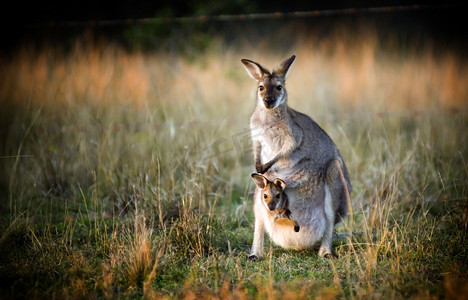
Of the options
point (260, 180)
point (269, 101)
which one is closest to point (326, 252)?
point (260, 180)

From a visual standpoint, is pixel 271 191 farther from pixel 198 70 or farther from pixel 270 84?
pixel 198 70

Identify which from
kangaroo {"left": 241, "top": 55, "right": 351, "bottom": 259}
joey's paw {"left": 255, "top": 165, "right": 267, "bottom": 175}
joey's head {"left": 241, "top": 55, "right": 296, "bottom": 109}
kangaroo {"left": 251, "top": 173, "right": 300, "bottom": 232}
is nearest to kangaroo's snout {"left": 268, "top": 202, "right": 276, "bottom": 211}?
kangaroo {"left": 251, "top": 173, "right": 300, "bottom": 232}

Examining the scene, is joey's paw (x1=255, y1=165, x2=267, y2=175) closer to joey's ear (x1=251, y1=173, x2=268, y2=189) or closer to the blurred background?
joey's ear (x1=251, y1=173, x2=268, y2=189)

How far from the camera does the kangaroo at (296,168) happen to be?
4016 mm

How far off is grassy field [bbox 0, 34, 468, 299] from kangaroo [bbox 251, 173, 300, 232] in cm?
30

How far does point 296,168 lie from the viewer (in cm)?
411

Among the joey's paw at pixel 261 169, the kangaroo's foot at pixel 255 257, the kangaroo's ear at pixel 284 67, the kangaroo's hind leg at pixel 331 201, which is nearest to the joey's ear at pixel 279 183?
the joey's paw at pixel 261 169

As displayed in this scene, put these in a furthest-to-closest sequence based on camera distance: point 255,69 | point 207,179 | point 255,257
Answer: point 207,179 → point 255,69 → point 255,257

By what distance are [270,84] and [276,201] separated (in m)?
0.95

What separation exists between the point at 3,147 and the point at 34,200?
1424 millimetres

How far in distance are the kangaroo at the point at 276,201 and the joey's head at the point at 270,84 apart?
60 cm

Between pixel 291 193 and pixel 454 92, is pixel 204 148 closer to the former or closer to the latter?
pixel 291 193

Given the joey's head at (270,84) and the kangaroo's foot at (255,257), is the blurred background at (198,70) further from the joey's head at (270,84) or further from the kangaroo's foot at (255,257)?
the kangaroo's foot at (255,257)

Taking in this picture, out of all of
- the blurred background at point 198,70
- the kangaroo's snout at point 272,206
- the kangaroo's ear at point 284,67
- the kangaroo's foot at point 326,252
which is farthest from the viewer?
the blurred background at point 198,70
